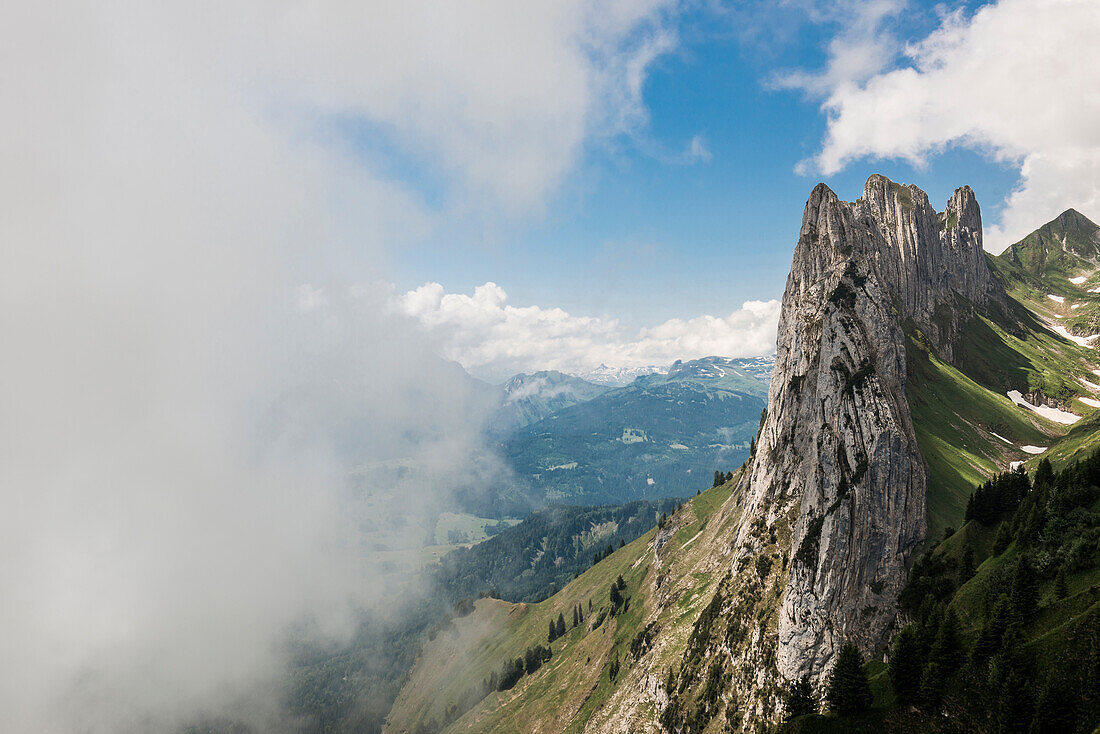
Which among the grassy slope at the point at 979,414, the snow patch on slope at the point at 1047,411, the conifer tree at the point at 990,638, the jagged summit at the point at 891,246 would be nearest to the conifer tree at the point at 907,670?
the conifer tree at the point at 990,638

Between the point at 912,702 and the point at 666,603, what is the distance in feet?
326

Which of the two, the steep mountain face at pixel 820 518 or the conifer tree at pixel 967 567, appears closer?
the conifer tree at pixel 967 567

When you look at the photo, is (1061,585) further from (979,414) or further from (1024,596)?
(979,414)

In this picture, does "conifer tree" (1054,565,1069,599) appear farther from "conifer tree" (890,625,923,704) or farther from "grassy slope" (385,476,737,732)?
"grassy slope" (385,476,737,732)

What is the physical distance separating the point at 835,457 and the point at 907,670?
161ft

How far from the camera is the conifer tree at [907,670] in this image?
40088 mm

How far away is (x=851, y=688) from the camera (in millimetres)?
42500

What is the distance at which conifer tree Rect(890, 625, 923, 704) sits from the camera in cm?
4009

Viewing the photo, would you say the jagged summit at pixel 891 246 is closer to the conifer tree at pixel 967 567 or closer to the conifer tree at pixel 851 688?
the conifer tree at pixel 967 567

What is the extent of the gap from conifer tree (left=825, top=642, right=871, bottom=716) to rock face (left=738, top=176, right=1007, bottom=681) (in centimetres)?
3368

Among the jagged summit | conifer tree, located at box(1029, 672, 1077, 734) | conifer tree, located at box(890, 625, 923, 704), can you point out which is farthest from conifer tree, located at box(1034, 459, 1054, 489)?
the jagged summit

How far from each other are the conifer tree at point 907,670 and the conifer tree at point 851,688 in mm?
2620

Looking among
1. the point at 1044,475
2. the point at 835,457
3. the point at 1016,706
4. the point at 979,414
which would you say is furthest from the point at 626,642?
the point at 979,414

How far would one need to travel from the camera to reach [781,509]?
99.5 m
